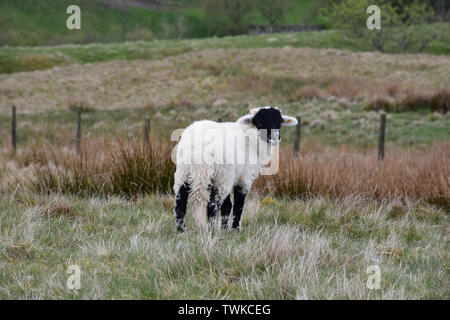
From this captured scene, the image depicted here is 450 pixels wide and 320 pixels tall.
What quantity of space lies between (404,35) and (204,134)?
144 ft

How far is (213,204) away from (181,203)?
349mm

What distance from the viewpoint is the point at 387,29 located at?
42594 millimetres

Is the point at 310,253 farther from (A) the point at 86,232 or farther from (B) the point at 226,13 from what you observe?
(B) the point at 226,13

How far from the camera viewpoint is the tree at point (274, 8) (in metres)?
81.4

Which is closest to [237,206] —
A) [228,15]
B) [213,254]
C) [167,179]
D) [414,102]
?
[213,254]

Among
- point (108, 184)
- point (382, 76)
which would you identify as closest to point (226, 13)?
point (382, 76)

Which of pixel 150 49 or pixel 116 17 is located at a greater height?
pixel 116 17

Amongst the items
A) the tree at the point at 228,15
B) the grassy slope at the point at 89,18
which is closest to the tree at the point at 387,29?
the tree at the point at 228,15

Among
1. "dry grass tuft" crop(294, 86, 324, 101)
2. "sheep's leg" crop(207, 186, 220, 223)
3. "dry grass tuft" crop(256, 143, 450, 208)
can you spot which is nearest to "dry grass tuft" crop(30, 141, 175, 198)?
"dry grass tuft" crop(256, 143, 450, 208)

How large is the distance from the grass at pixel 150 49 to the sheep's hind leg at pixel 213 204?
41.5m

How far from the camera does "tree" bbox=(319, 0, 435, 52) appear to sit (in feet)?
140

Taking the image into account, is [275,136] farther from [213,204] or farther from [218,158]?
[213,204]

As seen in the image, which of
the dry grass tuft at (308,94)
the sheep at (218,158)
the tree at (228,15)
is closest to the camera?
the sheep at (218,158)

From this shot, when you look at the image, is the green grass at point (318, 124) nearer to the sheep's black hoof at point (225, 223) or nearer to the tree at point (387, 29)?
the sheep's black hoof at point (225, 223)
